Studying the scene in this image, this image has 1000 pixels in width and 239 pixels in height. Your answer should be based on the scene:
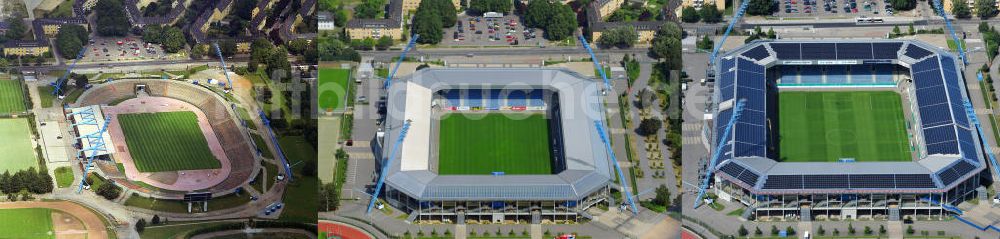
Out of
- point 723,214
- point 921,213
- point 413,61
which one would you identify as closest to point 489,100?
point 413,61

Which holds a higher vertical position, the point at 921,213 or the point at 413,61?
the point at 413,61

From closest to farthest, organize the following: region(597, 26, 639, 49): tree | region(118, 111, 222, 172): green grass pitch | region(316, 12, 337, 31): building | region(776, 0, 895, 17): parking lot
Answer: region(118, 111, 222, 172): green grass pitch, region(597, 26, 639, 49): tree, region(776, 0, 895, 17): parking lot, region(316, 12, 337, 31): building

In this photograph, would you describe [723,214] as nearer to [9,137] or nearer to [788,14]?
[788,14]

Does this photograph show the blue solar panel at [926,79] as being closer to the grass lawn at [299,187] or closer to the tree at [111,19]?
the grass lawn at [299,187]

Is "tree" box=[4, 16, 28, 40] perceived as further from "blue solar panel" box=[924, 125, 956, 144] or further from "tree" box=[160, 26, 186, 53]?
"blue solar panel" box=[924, 125, 956, 144]

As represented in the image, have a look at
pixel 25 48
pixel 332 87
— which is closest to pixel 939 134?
pixel 332 87

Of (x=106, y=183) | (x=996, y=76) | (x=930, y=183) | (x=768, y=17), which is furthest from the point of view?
(x=768, y=17)

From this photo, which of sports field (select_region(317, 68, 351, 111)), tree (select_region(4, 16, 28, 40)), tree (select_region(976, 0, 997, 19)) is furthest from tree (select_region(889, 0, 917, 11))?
tree (select_region(4, 16, 28, 40))
